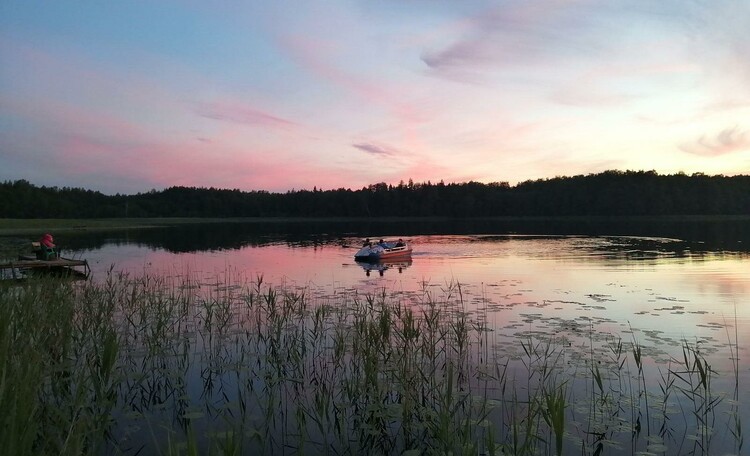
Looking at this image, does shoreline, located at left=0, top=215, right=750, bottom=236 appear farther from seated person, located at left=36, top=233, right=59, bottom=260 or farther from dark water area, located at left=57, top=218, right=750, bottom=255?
seated person, located at left=36, top=233, right=59, bottom=260

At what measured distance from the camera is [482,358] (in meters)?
9.19

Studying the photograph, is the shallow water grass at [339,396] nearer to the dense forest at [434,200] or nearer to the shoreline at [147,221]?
the shoreline at [147,221]

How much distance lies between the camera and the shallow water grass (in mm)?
5172

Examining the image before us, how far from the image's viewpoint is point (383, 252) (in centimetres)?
3272

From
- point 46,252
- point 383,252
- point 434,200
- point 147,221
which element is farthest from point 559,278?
point 434,200

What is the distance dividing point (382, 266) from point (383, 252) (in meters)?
2.87

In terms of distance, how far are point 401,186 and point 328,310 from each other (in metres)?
159

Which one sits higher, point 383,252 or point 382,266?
point 383,252

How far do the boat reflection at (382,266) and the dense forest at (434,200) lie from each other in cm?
10582

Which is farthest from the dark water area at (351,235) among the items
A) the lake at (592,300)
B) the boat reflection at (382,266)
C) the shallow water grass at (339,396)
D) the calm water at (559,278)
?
the shallow water grass at (339,396)

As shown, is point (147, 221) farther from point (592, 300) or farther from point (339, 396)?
point (339, 396)

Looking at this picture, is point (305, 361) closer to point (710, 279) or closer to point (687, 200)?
point (710, 279)

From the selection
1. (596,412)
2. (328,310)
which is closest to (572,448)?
(596,412)

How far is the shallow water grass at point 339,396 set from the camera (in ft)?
17.0
